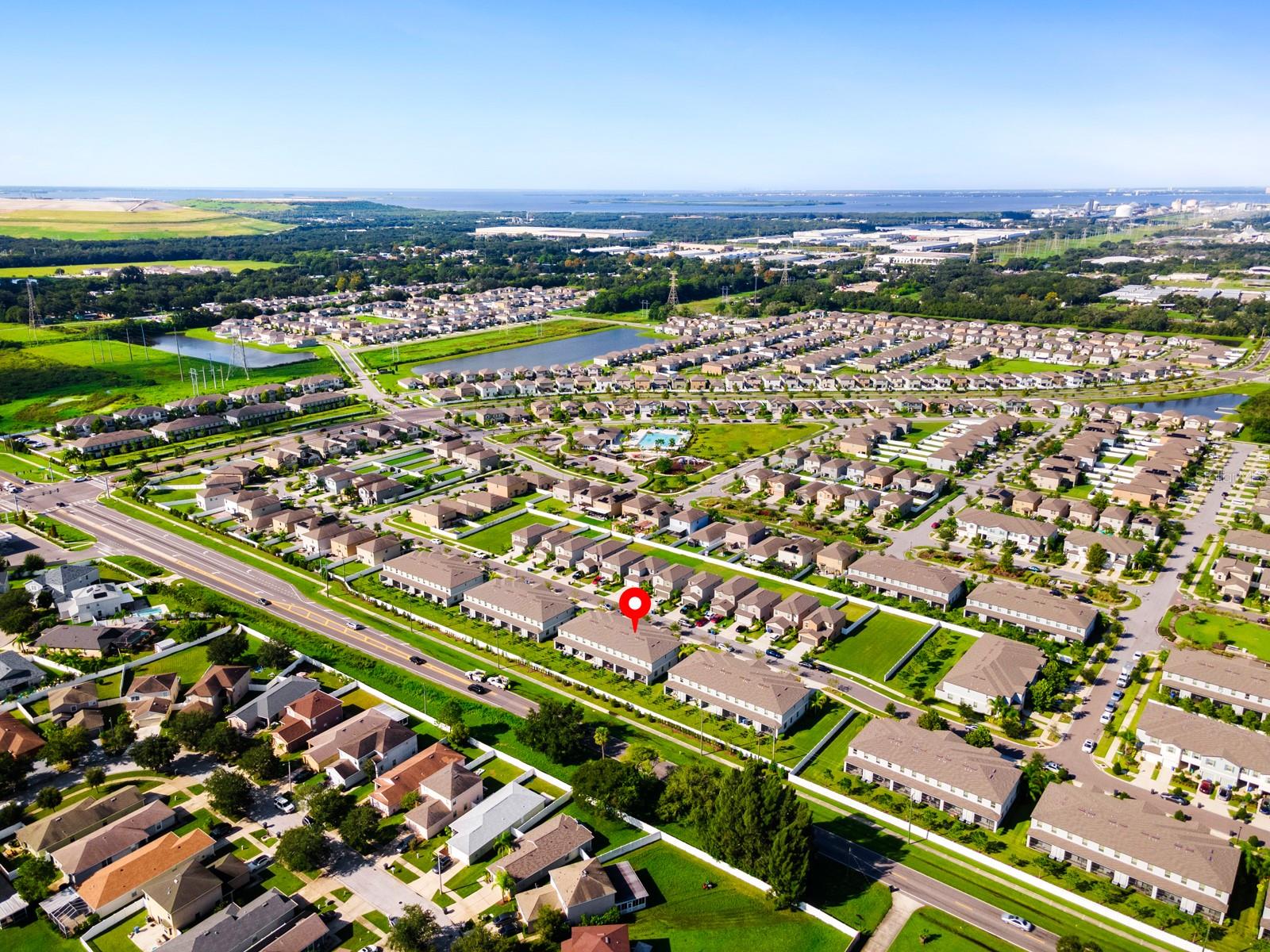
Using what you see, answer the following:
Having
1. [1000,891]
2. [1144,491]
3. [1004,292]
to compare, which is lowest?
[1000,891]

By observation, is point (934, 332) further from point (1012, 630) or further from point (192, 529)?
point (192, 529)

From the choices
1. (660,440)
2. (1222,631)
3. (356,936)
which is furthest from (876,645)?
(660,440)

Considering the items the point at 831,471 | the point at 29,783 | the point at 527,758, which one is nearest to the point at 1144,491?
the point at 831,471

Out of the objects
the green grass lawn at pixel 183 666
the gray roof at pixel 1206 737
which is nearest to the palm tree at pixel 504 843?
the green grass lawn at pixel 183 666

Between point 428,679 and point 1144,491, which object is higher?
point 1144,491

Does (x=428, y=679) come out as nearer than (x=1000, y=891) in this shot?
No
